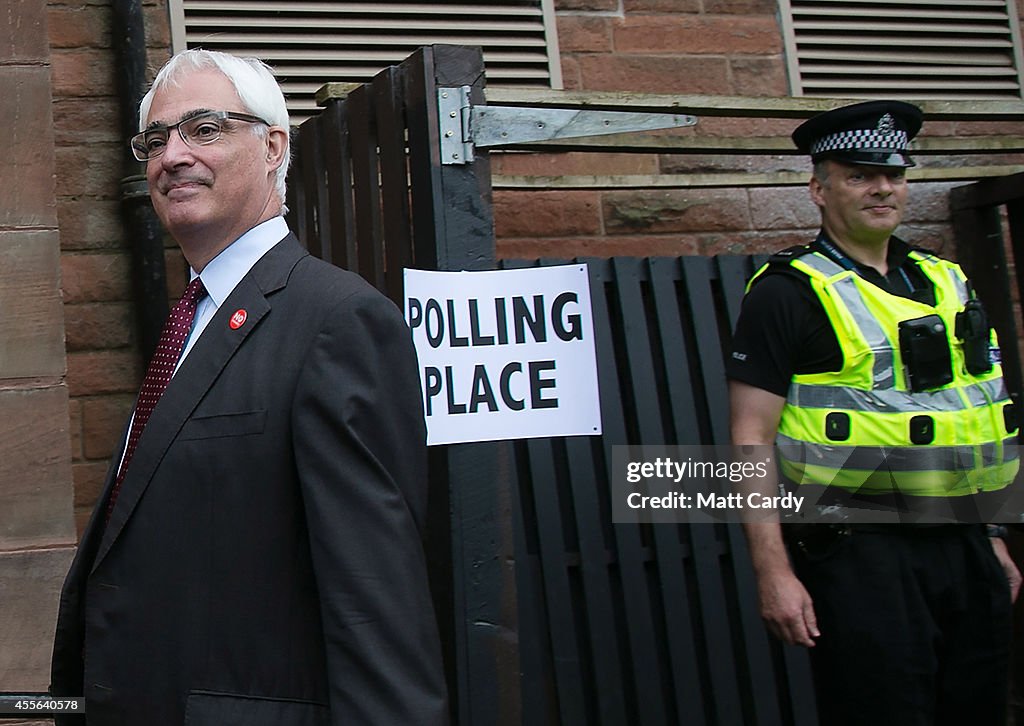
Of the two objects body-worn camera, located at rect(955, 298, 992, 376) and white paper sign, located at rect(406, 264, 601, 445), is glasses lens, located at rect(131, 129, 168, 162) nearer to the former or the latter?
white paper sign, located at rect(406, 264, 601, 445)

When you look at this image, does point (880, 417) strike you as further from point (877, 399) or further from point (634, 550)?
point (634, 550)

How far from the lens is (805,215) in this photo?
5043mm

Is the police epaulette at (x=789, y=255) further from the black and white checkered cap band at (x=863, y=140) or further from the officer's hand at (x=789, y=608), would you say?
the officer's hand at (x=789, y=608)

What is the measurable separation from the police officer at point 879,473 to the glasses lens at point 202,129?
1.51 m

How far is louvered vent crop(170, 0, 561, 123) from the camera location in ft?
14.3

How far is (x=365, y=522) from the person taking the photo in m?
1.82

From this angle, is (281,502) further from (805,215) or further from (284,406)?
(805,215)

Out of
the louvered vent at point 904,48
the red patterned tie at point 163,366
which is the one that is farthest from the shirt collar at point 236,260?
the louvered vent at point 904,48

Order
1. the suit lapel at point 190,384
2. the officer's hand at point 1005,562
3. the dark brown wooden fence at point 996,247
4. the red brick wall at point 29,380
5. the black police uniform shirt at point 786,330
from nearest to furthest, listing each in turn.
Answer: the suit lapel at point 190,384, the black police uniform shirt at point 786,330, the officer's hand at point 1005,562, the red brick wall at point 29,380, the dark brown wooden fence at point 996,247

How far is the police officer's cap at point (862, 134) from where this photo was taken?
3316 millimetres

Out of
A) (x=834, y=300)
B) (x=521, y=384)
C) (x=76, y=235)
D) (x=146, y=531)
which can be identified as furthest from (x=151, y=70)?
(x=146, y=531)

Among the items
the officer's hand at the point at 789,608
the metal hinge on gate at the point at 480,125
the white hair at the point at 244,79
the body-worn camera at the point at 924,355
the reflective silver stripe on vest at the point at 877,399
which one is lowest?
the officer's hand at the point at 789,608

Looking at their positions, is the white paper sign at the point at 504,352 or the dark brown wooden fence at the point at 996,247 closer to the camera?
the white paper sign at the point at 504,352

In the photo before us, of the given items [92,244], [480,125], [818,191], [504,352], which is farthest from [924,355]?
[92,244]
